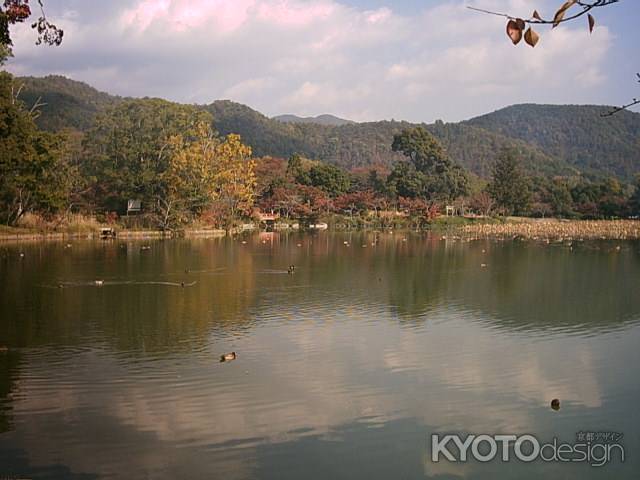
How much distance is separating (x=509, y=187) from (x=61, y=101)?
46946 mm

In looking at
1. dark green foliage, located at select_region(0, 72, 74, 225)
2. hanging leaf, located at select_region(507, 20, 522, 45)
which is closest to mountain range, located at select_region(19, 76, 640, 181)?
dark green foliage, located at select_region(0, 72, 74, 225)

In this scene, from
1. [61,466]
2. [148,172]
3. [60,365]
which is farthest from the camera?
[148,172]

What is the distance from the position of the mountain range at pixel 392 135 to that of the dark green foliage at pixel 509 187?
1671 cm

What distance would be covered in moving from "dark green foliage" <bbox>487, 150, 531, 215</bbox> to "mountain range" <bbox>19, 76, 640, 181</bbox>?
16.7 m

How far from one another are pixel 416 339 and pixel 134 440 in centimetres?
519

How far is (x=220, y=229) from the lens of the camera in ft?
126

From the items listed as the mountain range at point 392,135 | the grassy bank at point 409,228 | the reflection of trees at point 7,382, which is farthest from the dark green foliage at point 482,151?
the reflection of trees at point 7,382

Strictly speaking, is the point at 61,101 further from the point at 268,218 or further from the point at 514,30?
the point at 514,30

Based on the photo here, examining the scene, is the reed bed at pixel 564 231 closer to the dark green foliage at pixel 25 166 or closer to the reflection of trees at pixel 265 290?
the reflection of trees at pixel 265 290

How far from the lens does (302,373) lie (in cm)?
792

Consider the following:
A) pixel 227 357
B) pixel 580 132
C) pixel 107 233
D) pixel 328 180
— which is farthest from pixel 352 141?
pixel 227 357

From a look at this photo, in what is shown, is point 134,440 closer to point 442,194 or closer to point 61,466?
point 61,466

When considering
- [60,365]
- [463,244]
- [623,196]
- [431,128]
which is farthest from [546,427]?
[431,128]

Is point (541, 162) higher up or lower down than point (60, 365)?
higher up
